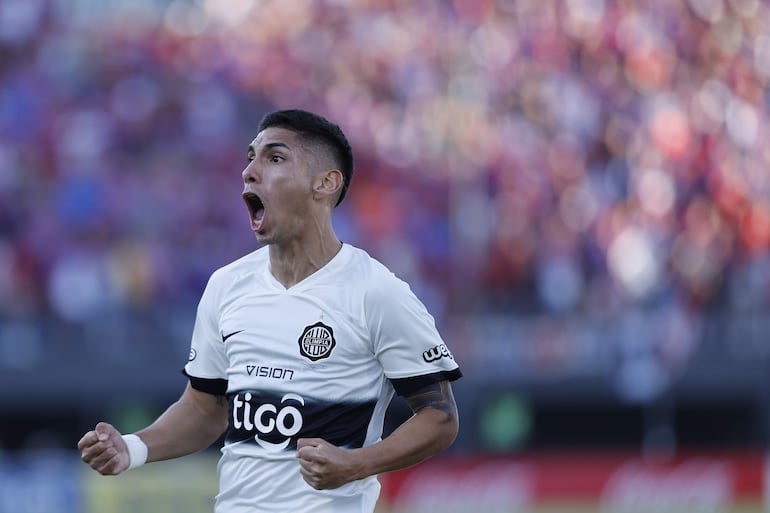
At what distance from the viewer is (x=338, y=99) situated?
14641 mm

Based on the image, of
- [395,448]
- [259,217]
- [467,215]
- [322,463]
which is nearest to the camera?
[322,463]

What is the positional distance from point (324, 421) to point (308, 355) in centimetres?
21

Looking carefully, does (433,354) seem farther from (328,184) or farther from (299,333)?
(328,184)

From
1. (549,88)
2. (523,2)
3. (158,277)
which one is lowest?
(158,277)

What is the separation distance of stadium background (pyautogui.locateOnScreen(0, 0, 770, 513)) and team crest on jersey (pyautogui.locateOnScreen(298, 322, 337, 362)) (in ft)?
21.3

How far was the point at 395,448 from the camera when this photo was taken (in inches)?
159

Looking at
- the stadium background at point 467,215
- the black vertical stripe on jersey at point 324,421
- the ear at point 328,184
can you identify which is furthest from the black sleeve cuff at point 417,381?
the stadium background at point 467,215

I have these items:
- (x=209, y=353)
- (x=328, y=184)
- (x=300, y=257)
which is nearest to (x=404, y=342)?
(x=300, y=257)

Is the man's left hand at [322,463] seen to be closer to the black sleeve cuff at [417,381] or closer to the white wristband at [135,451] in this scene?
the black sleeve cuff at [417,381]

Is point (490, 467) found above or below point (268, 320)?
below

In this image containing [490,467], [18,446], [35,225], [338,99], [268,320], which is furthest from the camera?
[338,99]

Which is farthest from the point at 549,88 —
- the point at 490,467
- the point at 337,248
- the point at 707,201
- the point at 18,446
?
the point at 337,248

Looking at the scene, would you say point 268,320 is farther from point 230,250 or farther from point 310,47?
point 310,47

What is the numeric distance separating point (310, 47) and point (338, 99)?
800 millimetres
